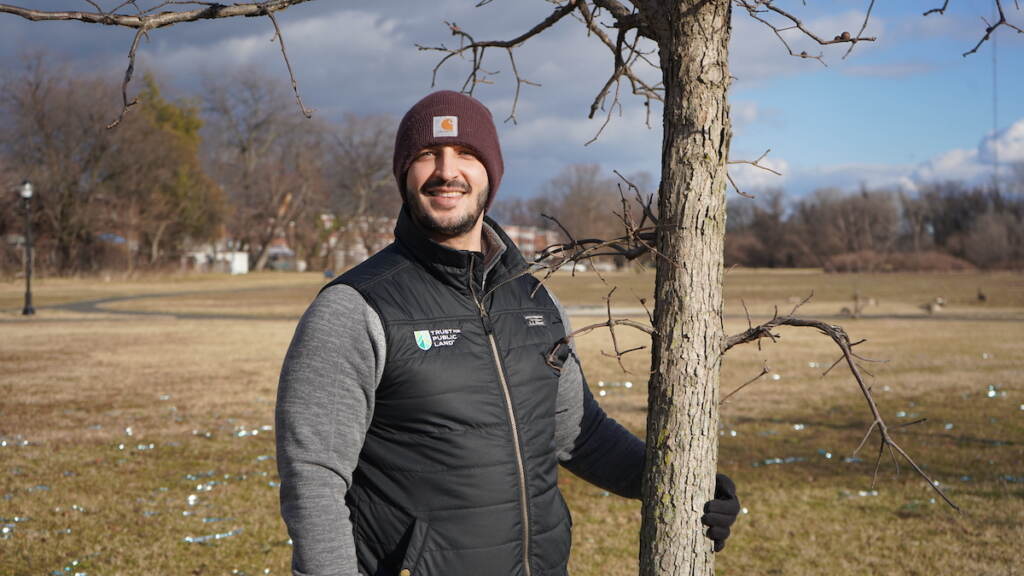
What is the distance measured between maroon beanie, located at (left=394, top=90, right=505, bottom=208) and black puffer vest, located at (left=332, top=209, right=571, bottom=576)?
0.20 metres

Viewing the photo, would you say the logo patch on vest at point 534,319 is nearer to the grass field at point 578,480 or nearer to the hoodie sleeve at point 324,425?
the hoodie sleeve at point 324,425

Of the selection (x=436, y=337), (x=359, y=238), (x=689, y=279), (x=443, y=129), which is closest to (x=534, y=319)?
(x=436, y=337)

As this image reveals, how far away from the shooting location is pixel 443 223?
7.17 feet

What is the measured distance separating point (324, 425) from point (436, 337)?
36 cm

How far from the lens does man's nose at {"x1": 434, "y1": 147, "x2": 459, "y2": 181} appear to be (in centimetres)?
220

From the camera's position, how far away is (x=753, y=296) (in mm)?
34094

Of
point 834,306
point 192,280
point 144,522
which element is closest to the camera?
point 144,522

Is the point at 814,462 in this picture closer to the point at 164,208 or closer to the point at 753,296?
the point at 753,296

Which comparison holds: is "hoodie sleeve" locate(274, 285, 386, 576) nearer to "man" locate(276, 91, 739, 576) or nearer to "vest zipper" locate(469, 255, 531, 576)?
"man" locate(276, 91, 739, 576)

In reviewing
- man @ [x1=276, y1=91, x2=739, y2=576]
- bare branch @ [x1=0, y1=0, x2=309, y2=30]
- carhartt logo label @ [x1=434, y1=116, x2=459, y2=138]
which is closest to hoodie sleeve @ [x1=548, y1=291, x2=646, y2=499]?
man @ [x1=276, y1=91, x2=739, y2=576]

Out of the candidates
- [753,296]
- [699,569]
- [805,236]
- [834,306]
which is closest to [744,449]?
[699,569]

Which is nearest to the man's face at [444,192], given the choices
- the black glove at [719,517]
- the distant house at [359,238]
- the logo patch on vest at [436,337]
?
the logo patch on vest at [436,337]

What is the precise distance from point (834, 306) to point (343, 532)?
29.2m

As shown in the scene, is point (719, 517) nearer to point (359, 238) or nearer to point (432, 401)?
point (432, 401)
